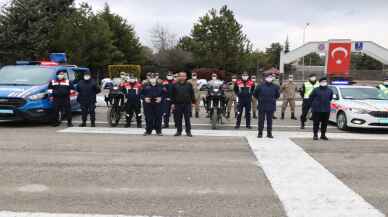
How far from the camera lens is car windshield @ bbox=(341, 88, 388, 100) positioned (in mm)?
13172

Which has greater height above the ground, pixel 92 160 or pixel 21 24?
pixel 21 24

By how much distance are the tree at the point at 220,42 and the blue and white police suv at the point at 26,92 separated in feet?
140

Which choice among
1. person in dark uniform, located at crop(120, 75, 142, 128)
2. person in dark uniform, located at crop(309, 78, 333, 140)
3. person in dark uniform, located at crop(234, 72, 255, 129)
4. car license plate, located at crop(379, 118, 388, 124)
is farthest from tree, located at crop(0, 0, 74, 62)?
car license plate, located at crop(379, 118, 388, 124)

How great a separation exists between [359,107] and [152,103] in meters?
5.71

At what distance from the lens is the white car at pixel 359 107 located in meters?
11.8

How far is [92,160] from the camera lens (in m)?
7.88

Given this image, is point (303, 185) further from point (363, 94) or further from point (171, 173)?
point (363, 94)

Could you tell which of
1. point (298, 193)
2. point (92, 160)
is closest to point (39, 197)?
point (92, 160)

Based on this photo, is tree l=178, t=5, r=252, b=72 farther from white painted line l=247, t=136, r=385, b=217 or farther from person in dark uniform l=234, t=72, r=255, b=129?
white painted line l=247, t=136, r=385, b=217

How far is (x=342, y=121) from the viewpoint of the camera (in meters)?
12.8

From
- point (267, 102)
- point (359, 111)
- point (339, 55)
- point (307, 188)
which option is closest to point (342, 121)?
point (359, 111)

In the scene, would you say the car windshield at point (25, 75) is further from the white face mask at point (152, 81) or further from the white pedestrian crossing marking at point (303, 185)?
the white pedestrian crossing marking at point (303, 185)

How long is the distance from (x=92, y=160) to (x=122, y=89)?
5.51 m

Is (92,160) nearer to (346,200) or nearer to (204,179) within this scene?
(204,179)
